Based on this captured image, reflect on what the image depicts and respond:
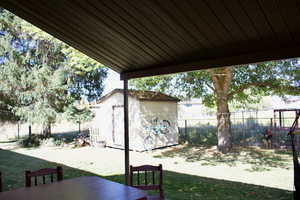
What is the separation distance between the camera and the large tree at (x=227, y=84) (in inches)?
300

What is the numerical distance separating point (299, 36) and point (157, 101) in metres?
7.16

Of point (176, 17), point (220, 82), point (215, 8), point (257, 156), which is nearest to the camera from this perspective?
point (215, 8)

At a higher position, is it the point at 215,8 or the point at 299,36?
the point at 215,8

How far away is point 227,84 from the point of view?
26.7 feet

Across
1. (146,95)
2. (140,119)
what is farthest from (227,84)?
(140,119)

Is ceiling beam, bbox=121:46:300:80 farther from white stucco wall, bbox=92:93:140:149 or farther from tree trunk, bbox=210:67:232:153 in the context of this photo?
white stucco wall, bbox=92:93:140:149

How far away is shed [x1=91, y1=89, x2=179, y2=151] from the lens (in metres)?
8.86

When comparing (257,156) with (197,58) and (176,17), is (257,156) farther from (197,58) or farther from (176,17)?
(176,17)

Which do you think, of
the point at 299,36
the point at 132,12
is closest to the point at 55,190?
the point at 132,12

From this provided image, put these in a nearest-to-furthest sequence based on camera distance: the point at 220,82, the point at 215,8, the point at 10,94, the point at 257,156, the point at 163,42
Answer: the point at 215,8
the point at 163,42
the point at 257,156
the point at 220,82
the point at 10,94

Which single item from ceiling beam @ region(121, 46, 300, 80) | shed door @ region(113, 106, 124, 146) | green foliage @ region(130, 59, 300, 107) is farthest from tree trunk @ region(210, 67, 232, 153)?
ceiling beam @ region(121, 46, 300, 80)

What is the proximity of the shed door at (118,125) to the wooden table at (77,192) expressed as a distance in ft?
23.2

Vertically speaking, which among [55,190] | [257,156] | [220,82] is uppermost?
[220,82]

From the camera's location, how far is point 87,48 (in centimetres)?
334
